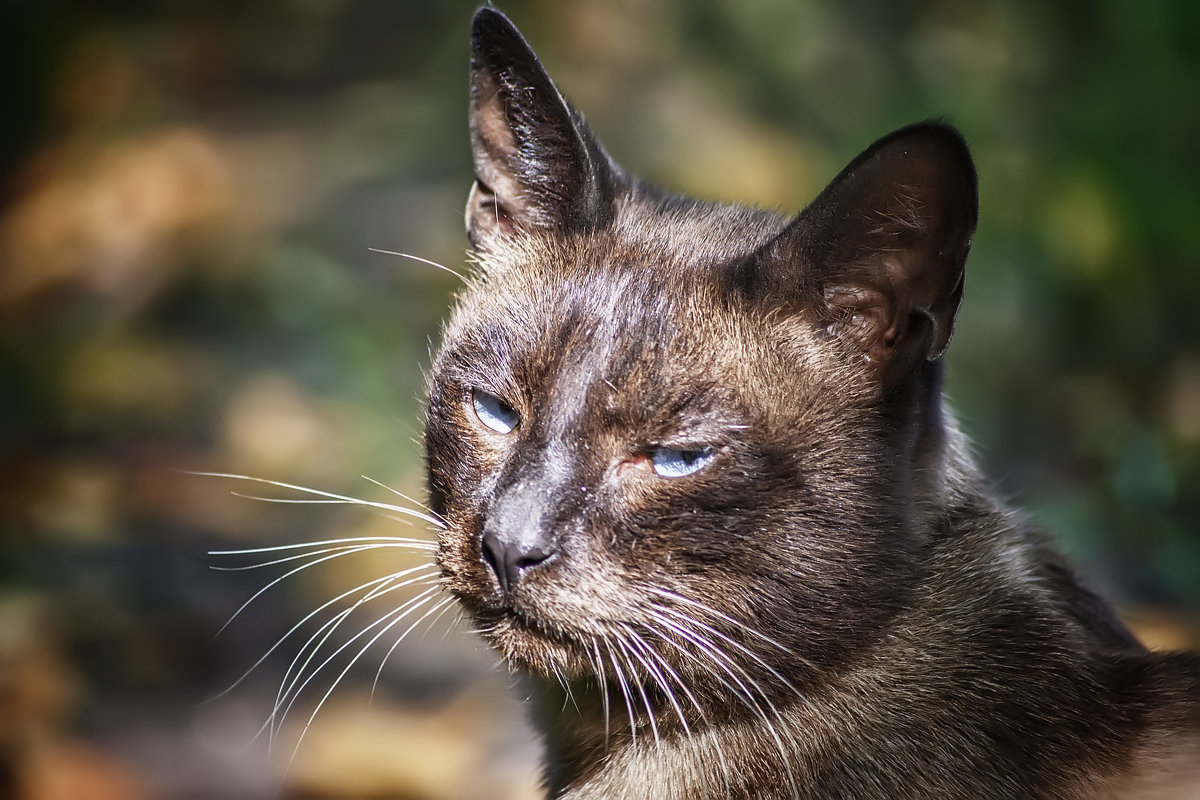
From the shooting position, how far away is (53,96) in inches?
233

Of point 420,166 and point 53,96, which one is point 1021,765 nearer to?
point 420,166

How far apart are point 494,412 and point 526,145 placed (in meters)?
0.60

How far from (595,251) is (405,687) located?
199cm

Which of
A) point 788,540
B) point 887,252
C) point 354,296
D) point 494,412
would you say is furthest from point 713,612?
point 354,296

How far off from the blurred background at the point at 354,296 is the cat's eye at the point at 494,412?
151 centimetres

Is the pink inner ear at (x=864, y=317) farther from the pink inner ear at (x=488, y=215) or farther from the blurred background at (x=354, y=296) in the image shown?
the blurred background at (x=354, y=296)

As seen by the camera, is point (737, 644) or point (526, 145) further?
point (526, 145)

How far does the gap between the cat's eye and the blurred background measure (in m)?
1.51

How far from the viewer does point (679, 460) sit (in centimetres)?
213

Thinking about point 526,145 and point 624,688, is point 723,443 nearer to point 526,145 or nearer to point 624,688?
point 624,688

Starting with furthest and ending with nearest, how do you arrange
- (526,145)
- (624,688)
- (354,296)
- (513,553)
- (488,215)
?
(354,296)
(488,215)
(526,145)
(624,688)
(513,553)

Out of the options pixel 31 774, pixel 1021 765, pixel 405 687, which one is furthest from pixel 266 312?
pixel 1021 765

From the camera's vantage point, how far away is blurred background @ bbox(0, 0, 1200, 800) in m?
3.77

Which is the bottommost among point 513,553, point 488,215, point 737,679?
point 737,679
